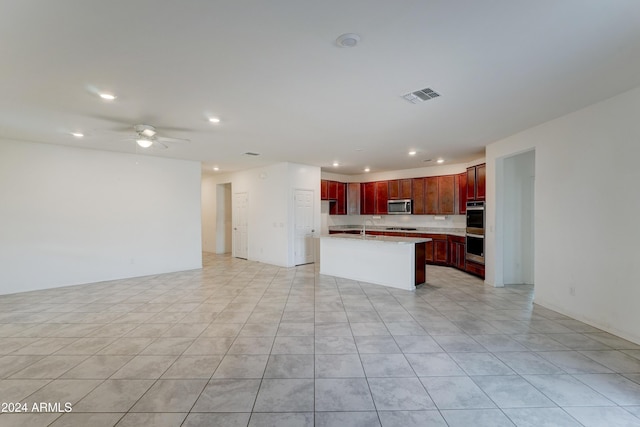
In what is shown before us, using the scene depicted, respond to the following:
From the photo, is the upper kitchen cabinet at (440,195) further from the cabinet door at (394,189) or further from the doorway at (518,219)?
the doorway at (518,219)

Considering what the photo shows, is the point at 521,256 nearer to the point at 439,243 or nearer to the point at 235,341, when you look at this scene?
the point at 439,243

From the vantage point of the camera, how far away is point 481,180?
19.5 ft

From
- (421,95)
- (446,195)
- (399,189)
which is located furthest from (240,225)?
(421,95)

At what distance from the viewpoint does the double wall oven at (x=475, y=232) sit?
5832mm

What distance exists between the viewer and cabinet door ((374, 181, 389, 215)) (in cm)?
864

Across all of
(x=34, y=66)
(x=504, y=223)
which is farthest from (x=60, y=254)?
(x=504, y=223)

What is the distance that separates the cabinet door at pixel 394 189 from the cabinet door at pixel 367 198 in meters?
0.57

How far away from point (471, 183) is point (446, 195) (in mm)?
1162

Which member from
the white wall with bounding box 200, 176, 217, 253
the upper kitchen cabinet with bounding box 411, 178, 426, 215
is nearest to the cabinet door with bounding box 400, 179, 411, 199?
the upper kitchen cabinet with bounding box 411, 178, 426, 215

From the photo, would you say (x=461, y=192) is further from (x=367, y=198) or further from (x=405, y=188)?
(x=367, y=198)

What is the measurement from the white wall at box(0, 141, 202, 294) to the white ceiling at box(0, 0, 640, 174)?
1.20m

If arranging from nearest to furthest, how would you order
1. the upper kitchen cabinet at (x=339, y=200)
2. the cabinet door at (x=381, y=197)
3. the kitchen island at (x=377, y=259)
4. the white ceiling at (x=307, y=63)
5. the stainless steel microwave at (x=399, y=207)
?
the white ceiling at (x=307, y=63) → the kitchen island at (x=377, y=259) → the stainless steel microwave at (x=399, y=207) → the cabinet door at (x=381, y=197) → the upper kitchen cabinet at (x=339, y=200)

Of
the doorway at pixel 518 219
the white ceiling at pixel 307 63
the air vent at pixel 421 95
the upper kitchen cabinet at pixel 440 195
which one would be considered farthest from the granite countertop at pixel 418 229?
the air vent at pixel 421 95

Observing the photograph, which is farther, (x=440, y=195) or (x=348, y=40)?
(x=440, y=195)
